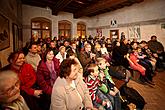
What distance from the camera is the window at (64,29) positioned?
9953 mm

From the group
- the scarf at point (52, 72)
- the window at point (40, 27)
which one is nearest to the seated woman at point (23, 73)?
the scarf at point (52, 72)

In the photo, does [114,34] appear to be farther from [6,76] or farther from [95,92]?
[6,76]

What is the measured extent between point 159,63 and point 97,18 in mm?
5978

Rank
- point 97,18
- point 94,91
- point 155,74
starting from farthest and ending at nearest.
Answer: point 97,18, point 155,74, point 94,91

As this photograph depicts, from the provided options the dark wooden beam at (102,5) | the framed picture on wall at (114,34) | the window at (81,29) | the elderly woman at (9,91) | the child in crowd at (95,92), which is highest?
the dark wooden beam at (102,5)

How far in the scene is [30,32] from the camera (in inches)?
342

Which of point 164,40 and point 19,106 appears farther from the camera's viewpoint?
point 164,40

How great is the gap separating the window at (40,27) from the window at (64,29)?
2.62 ft

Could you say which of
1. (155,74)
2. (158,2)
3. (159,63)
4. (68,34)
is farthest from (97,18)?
(155,74)

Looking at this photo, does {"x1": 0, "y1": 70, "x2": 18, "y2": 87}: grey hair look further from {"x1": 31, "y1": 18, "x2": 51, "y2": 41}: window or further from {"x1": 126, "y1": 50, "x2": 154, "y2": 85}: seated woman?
{"x1": 31, "y1": 18, "x2": 51, "y2": 41}: window

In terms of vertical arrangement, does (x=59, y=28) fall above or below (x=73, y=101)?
above

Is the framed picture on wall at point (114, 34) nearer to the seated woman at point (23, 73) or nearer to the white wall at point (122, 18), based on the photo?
the white wall at point (122, 18)

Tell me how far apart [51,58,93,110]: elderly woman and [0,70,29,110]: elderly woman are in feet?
1.85

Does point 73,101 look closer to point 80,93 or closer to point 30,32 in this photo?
point 80,93
